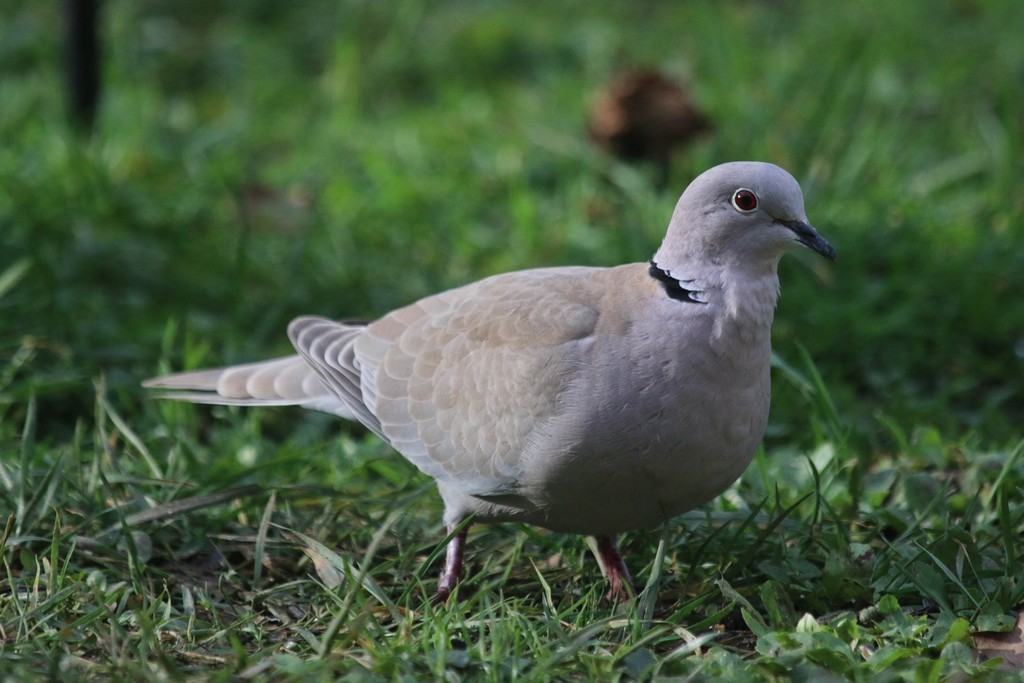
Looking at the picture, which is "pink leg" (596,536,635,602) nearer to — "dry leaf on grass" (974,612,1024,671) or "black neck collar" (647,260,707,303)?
"black neck collar" (647,260,707,303)

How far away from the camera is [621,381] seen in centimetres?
279

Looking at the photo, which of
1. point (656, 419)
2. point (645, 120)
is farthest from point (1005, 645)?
point (645, 120)

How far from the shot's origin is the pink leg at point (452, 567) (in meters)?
3.09

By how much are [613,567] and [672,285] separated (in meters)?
0.75

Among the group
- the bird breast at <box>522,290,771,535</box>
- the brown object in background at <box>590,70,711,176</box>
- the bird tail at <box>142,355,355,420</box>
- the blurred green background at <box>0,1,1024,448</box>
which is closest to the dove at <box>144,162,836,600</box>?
the bird breast at <box>522,290,771,535</box>

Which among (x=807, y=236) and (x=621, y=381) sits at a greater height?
(x=807, y=236)

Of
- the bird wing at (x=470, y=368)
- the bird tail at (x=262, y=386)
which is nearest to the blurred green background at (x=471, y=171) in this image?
the bird tail at (x=262, y=386)

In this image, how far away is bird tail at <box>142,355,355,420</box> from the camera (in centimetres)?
366

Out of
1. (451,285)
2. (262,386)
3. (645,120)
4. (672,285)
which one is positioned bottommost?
(451,285)

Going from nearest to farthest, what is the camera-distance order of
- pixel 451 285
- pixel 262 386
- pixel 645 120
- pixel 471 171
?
1. pixel 262 386
2. pixel 451 285
3. pixel 645 120
4. pixel 471 171

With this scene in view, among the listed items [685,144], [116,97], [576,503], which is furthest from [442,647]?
[116,97]

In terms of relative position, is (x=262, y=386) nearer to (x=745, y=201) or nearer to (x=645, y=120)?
(x=745, y=201)

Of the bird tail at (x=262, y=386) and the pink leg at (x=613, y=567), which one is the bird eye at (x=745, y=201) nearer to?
the pink leg at (x=613, y=567)

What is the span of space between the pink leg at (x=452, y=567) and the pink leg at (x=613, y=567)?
0.35 m
